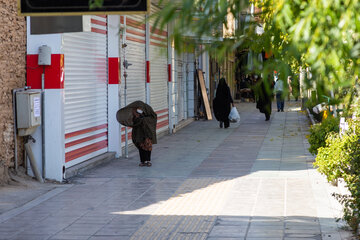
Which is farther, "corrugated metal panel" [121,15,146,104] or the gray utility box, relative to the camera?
"corrugated metal panel" [121,15,146,104]

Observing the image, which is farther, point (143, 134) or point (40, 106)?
point (143, 134)

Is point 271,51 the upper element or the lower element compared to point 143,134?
upper

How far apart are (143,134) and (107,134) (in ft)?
5.63

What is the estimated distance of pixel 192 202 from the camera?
967 cm

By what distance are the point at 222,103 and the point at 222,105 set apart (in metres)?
0.13

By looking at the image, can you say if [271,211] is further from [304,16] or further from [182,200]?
[304,16]

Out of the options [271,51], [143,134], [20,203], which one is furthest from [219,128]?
[271,51]

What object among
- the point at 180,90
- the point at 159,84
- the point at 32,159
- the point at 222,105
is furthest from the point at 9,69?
the point at 180,90

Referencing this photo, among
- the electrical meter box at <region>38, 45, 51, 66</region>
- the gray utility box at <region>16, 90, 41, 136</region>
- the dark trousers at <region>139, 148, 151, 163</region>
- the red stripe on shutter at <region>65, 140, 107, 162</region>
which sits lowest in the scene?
the dark trousers at <region>139, 148, 151, 163</region>

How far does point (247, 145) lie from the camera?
1716 centimetres

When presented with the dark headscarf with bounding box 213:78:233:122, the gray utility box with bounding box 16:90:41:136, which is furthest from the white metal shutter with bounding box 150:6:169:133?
the gray utility box with bounding box 16:90:41:136

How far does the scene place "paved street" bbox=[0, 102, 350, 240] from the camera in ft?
25.8

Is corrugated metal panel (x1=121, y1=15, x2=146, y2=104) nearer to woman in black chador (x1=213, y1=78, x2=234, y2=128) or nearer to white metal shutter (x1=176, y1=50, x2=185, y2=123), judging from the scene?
woman in black chador (x1=213, y1=78, x2=234, y2=128)

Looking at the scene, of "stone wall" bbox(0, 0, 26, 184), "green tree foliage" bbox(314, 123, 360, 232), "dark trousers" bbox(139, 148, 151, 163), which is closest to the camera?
"green tree foliage" bbox(314, 123, 360, 232)
